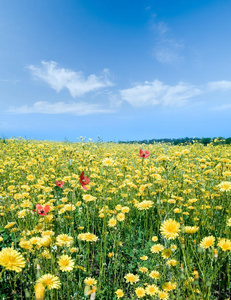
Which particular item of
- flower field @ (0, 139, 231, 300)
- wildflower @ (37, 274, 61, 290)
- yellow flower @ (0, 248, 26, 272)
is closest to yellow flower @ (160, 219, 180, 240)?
flower field @ (0, 139, 231, 300)

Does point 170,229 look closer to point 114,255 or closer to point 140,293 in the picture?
point 140,293

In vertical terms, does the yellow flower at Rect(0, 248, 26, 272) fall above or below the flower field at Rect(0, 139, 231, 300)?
above

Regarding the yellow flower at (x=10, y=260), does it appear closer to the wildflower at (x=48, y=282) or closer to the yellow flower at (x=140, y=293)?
the wildflower at (x=48, y=282)

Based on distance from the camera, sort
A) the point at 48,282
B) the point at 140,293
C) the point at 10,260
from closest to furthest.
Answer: the point at 10,260 → the point at 48,282 → the point at 140,293

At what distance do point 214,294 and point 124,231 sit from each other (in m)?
1.23

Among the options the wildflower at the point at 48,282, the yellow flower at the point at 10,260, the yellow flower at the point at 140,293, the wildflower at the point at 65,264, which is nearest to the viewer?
the yellow flower at the point at 10,260

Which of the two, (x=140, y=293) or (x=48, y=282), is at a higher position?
(x=48, y=282)

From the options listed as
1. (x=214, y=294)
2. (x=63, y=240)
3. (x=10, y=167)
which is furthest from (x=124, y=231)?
(x=10, y=167)

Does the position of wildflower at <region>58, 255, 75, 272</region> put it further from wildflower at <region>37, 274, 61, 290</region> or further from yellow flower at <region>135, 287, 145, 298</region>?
yellow flower at <region>135, 287, 145, 298</region>

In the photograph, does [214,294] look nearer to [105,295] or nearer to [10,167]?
[105,295]

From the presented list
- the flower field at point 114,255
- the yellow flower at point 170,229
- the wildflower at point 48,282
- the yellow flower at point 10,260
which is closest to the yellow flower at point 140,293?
the flower field at point 114,255

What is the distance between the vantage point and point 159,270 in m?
1.95

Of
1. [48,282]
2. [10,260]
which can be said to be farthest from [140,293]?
[10,260]

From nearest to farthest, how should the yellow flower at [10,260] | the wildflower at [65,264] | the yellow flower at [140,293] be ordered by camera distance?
1. the yellow flower at [10,260]
2. the wildflower at [65,264]
3. the yellow flower at [140,293]
